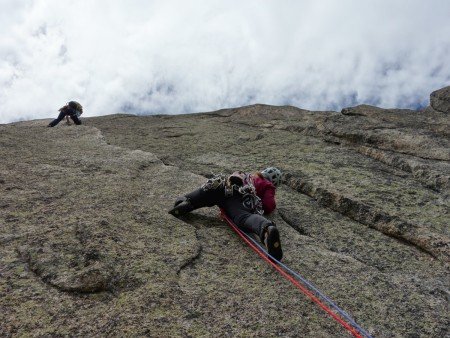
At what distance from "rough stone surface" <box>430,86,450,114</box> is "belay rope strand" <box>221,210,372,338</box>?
41.3 ft

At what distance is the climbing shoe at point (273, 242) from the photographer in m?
5.82

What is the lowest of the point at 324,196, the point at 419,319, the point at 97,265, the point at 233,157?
the point at 419,319

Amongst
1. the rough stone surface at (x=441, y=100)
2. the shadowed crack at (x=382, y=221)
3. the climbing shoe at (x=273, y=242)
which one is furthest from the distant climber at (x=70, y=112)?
the rough stone surface at (x=441, y=100)

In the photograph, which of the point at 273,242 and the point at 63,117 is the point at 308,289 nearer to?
the point at 273,242

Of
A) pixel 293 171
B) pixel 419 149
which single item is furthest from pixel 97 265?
pixel 419 149

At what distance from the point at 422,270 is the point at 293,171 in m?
4.34

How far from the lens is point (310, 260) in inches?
249

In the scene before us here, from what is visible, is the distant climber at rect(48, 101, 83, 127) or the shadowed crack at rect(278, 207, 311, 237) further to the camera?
the distant climber at rect(48, 101, 83, 127)

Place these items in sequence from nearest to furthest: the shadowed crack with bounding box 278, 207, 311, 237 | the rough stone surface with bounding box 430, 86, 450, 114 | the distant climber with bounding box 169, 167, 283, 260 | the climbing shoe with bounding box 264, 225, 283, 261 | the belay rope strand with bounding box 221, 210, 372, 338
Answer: the belay rope strand with bounding box 221, 210, 372, 338 → the climbing shoe with bounding box 264, 225, 283, 261 → the distant climber with bounding box 169, 167, 283, 260 → the shadowed crack with bounding box 278, 207, 311, 237 → the rough stone surface with bounding box 430, 86, 450, 114

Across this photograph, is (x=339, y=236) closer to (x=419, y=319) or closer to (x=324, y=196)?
(x=324, y=196)

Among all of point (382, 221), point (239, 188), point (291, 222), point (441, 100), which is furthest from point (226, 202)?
point (441, 100)

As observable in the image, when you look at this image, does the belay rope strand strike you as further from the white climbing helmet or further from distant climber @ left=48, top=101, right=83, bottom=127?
distant climber @ left=48, top=101, right=83, bottom=127

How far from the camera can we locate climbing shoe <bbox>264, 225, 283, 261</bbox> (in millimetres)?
5816

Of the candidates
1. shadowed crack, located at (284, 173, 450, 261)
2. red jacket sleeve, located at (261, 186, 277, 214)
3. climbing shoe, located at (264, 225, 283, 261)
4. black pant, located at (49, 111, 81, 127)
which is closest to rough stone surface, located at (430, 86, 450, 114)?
shadowed crack, located at (284, 173, 450, 261)
